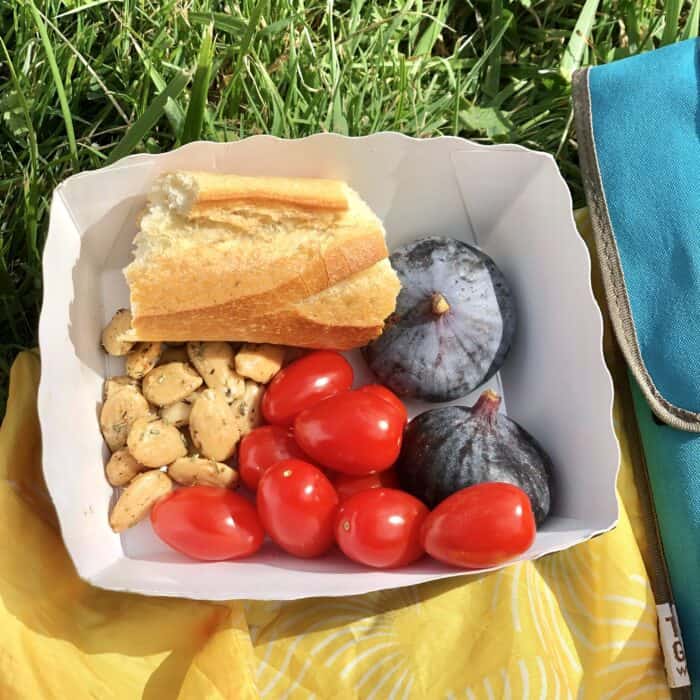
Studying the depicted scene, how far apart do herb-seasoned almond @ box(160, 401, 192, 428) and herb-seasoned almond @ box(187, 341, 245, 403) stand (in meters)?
0.05

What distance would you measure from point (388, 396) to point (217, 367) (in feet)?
0.83

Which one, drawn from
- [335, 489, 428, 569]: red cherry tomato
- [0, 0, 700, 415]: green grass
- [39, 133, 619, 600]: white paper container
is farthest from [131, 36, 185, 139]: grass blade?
[335, 489, 428, 569]: red cherry tomato

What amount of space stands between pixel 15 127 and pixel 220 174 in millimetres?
423

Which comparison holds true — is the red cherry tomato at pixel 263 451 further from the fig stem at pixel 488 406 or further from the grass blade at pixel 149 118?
the grass blade at pixel 149 118

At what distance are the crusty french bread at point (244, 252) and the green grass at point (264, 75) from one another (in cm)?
23

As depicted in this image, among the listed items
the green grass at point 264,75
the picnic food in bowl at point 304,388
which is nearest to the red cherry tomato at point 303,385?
the picnic food in bowl at point 304,388

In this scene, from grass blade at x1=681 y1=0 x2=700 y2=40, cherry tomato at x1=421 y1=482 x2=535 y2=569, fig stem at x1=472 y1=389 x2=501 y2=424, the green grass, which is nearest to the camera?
cherry tomato at x1=421 y1=482 x2=535 y2=569

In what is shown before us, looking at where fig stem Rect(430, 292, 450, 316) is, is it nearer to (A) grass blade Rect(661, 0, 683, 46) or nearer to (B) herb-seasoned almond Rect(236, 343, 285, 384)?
(B) herb-seasoned almond Rect(236, 343, 285, 384)

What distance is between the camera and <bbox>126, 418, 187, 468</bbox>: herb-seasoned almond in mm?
1120

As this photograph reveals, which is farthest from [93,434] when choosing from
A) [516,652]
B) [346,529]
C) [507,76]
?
[507,76]

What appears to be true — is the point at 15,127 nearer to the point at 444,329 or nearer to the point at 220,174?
the point at 220,174

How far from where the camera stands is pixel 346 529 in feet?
3.51

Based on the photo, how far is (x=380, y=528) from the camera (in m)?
1.06

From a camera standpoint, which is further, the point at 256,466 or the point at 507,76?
the point at 507,76
